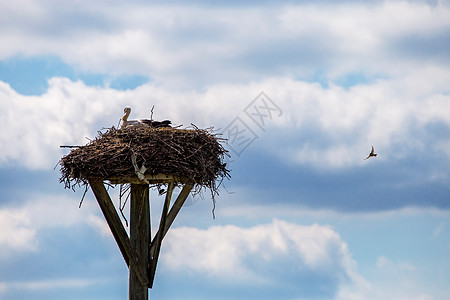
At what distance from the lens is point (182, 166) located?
1122cm

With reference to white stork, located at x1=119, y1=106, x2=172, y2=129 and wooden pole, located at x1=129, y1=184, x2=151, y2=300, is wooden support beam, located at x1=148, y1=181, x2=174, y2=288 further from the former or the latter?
white stork, located at x1=119, y1=106, x2=172, y2=129

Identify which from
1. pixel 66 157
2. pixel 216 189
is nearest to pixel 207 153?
pixel 216 189

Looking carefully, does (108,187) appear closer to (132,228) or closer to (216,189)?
(132,228)

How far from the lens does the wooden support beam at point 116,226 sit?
37.3 feet

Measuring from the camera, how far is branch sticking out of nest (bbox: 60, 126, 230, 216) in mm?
11078

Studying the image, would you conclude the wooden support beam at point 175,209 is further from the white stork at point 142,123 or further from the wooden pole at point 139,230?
the white stork at point 142,123

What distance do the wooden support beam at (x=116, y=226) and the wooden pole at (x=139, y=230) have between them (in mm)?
84

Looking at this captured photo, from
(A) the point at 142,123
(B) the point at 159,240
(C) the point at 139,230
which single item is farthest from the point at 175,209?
(A) the point at 142,123

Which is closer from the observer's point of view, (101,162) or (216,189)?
(101,162)

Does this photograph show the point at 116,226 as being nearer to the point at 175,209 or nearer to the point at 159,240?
the point at 159,240

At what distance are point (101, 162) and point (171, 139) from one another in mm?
1123

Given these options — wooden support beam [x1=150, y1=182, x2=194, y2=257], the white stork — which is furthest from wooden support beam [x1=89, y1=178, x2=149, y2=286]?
the white stork

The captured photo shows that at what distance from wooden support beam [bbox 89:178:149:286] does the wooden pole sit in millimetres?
84

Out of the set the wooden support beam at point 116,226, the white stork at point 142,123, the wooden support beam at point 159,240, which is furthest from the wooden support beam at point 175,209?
the white stork at point 142,123
